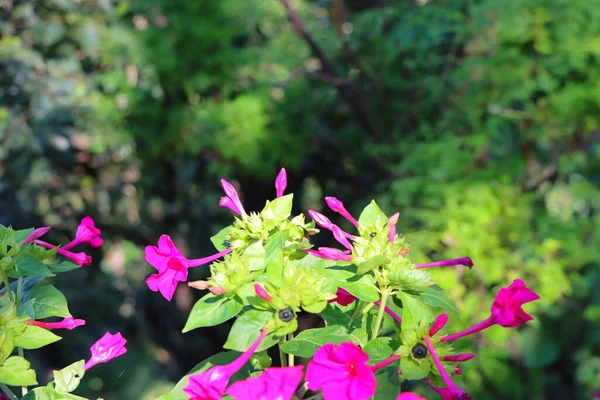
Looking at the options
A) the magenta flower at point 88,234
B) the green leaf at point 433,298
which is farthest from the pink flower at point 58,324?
the green leaf at point 433,298

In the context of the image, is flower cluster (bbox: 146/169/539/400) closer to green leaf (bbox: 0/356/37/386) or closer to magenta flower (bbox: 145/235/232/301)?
magenta flower (bbox: 145/235/232/301)

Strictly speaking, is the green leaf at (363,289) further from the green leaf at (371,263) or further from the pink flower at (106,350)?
the pink flower at (106,350)

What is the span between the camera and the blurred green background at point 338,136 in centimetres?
224

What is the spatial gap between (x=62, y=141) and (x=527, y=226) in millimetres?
1655

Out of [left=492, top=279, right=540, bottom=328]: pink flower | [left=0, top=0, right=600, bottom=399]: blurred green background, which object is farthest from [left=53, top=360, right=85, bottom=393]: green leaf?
[left=0, top=0, right=600, bottom=399]: blurred green background

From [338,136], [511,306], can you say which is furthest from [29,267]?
[338,136]

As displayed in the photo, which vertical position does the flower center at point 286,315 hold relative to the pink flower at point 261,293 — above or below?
below

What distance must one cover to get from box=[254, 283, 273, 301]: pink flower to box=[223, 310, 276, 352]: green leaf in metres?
0.03

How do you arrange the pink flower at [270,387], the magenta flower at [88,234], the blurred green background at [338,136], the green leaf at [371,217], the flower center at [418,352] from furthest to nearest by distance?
the blurred green background at [338,136] < the magenta flower at [88,234] < the green leaf at [371,217] < the flower center at [418,352] < the pink flower at [270,387]

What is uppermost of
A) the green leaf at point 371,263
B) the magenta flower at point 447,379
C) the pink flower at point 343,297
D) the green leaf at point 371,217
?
the green leaf at point 371,263

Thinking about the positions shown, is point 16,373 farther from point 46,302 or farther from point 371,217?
point 371,217

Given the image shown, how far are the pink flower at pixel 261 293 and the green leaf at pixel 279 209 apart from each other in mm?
135

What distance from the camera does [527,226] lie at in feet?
7.43

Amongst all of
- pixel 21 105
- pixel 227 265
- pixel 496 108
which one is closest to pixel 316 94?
pixel 496 108
